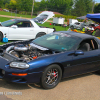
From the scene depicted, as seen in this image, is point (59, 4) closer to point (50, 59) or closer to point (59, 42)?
point (59, 42)

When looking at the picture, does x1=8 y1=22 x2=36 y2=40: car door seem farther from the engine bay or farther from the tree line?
the tree line

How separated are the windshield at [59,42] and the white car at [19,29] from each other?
4167 mm

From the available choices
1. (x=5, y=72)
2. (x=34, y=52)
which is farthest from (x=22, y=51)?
(x=5, y=72)

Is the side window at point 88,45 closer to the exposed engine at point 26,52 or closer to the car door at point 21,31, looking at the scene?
the exposed engine at point 26,52

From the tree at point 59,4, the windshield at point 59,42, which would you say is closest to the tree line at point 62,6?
the tree at point 59,4

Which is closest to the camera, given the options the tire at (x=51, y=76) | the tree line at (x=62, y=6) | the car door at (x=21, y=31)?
the tire at (x=51, y=76)

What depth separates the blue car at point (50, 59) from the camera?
3.38 m

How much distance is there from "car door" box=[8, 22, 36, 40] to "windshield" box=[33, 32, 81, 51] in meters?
4.16

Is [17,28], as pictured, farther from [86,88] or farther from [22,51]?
[86,88]

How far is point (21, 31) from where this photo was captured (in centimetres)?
903

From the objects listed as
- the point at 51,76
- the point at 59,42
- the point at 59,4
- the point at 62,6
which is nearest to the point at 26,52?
the point at 59,42

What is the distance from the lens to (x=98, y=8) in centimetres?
7050

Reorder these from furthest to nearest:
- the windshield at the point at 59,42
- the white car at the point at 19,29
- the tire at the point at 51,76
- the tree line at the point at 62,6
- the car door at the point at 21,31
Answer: the tree line at the point at 62,6
the car door at the point at 21,31
the white car at the point at 19,29
the windshield at the point at 59,42
the tire at the point at 51,76

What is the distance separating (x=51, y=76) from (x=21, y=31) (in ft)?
19.1
